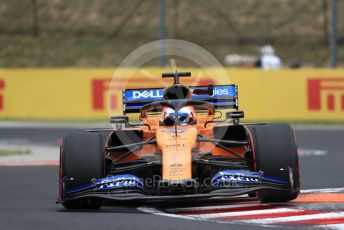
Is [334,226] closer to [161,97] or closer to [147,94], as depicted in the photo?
[161,97]

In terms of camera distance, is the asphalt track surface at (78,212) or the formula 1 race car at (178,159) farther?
the formula 1 race car at (178,159)

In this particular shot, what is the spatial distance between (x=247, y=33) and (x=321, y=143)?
1939cm

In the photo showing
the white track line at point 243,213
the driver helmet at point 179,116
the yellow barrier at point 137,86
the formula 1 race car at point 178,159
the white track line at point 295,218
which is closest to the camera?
the white track line at point 295,218

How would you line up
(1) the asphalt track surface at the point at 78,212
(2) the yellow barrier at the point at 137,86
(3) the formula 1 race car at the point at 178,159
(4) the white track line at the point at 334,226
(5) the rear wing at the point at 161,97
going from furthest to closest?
1. (2) the yellow barrier at the point at 137,86
2. (5) the rear wing at the point at 161,97
3. (3) the formula 1 race car at the point at 178,159
4. (1) the asphalt track surface at the point at 78,212
5. (4) the white track line at the point at 334,226

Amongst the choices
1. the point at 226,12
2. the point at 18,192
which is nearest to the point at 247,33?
the point at 226,12

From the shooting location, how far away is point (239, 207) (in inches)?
460

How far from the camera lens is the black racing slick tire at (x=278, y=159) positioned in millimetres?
11727

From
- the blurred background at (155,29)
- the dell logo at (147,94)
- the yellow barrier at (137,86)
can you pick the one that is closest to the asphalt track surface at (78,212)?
the dell logo at (147,94)

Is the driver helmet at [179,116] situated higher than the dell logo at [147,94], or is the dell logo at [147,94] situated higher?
the dell logo at [147,94]

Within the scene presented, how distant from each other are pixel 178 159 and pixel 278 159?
3.98ft

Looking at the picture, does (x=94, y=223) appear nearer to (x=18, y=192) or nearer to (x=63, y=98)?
(x=18, y=192)

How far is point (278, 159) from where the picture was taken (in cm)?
1176

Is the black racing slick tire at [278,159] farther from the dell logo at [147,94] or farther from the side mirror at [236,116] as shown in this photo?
the dell logo at [147,94]

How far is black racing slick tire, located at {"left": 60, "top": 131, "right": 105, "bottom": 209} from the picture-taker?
11.6 m
